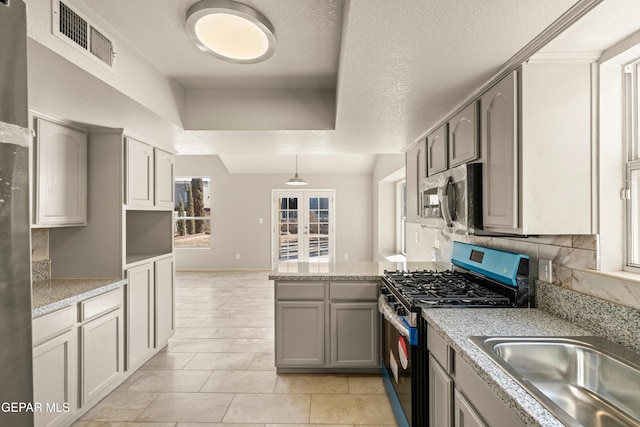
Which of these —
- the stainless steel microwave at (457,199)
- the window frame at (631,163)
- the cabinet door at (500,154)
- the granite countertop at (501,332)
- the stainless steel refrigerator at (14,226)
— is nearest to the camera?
the stainless steel refrigerator at (14,226)

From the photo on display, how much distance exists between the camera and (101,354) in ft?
7.79

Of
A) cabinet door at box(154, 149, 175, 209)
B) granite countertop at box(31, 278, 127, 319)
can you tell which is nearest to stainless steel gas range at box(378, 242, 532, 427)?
granite countertop at box(31, 278, 127, 319)

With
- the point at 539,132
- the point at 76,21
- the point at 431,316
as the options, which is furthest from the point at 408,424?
the point at 76,21

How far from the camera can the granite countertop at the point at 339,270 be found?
2.65 metres

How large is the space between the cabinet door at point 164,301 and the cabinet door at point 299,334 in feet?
4.31

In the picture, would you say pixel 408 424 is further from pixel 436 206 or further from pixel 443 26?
pixel 443 26

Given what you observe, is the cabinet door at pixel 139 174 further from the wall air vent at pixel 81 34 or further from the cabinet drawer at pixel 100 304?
the wall air vent at pixel 81 34

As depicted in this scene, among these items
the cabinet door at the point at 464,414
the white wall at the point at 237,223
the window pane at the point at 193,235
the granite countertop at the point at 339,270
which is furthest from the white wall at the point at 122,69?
the window pane at the point at 193,235

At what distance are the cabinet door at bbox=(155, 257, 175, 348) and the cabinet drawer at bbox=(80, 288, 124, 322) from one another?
1.84 feet

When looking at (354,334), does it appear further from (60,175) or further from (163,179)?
(60,175)

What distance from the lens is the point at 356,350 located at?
2.67 m

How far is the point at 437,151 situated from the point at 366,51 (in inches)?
50.2

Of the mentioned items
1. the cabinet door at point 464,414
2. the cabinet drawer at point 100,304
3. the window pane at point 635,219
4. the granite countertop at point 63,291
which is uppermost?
the window pane at point 635,219

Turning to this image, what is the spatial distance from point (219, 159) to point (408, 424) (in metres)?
6.59
